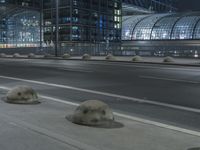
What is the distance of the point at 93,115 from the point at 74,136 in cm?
132

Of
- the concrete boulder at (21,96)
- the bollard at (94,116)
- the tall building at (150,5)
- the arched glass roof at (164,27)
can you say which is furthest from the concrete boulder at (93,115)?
the tall building at (150,5)

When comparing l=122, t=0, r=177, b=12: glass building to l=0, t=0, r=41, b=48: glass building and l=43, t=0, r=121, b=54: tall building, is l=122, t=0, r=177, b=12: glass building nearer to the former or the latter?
l=43, t=0, r=121, b=54: tall building

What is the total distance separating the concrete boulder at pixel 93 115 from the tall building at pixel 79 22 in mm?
74113

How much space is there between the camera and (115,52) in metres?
57.7

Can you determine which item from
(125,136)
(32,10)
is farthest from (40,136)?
(32,10)

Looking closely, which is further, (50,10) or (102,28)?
(102,28)

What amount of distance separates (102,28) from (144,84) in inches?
3405

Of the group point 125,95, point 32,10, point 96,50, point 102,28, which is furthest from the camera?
point 102,28

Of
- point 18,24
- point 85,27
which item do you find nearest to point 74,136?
point 18,24

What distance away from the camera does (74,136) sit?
23.9ft

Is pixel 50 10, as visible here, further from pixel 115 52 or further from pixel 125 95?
pixel 125 95

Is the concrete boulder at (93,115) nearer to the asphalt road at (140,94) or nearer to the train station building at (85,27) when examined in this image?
the asphalt road at (140,94)

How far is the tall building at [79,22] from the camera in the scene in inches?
3561

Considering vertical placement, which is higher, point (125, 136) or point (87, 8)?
point (87, 8)
